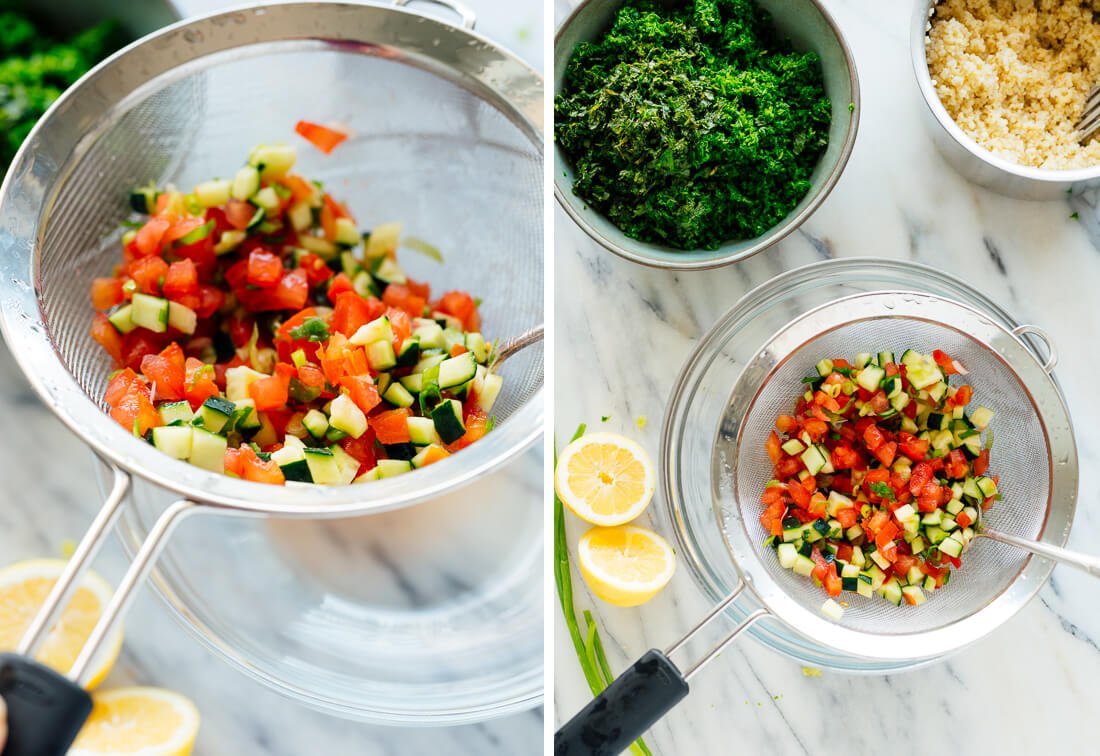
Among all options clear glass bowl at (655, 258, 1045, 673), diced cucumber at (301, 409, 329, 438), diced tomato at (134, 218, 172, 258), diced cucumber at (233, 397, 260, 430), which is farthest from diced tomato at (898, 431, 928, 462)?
diced tomato at (134, 218, 172, 258)

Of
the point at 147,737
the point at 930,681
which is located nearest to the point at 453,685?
the point at 147,737

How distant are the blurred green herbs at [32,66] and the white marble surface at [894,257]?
830mm

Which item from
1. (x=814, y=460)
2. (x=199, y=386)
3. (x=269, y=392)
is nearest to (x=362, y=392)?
(x=269, y=392)

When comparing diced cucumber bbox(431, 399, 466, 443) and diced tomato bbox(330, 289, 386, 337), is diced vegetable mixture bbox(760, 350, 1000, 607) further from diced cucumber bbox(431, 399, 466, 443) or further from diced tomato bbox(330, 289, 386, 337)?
diced tomato bbox(330, 289, 386, 337)

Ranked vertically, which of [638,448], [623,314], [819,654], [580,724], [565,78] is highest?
[565,78]

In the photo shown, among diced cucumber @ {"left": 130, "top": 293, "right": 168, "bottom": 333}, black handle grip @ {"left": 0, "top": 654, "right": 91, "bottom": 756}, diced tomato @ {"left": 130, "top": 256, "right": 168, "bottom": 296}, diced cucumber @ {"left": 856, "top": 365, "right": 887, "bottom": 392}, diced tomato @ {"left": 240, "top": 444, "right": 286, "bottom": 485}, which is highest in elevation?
diced tomato @ {"left": 130, "top": 256, "right": 168, "bottom": 296}

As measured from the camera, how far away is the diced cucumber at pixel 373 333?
57.3 inches

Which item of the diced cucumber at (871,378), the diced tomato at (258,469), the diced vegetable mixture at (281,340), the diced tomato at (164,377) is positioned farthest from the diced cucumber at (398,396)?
the diced cucumber at (871,378)

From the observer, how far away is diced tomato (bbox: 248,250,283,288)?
154cm

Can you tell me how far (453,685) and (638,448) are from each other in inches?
21.3

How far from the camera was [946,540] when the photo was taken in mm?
1421

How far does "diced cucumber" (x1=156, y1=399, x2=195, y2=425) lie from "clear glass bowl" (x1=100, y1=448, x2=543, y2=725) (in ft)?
0.82

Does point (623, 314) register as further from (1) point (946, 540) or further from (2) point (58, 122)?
(2) point (58, 122)

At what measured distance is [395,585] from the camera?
1619 mm
